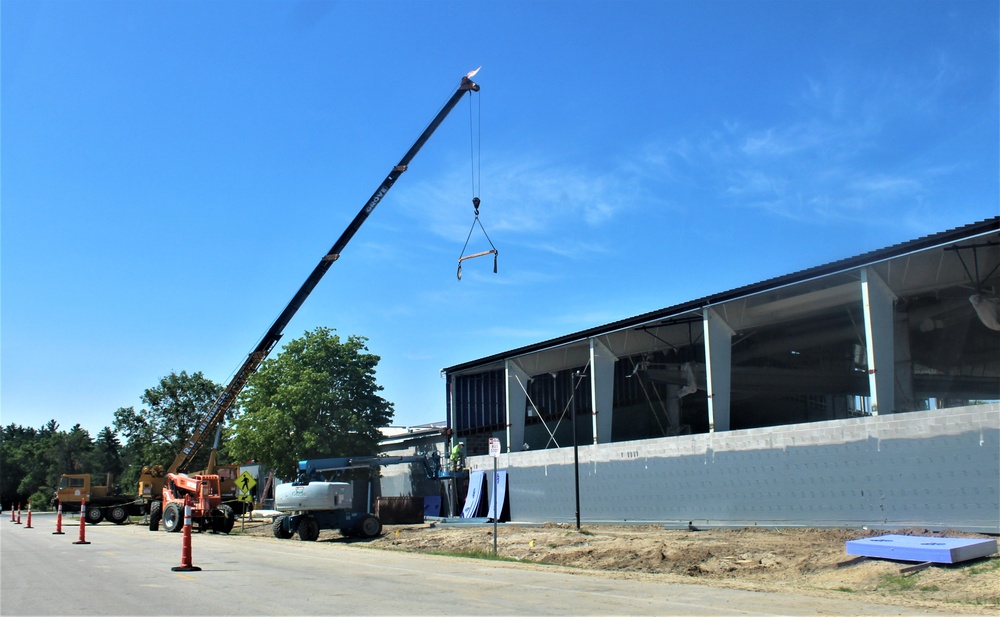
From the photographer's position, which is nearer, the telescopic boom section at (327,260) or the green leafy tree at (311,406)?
the telescopic boom section at (327,260)

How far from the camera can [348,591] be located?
39.6 ft

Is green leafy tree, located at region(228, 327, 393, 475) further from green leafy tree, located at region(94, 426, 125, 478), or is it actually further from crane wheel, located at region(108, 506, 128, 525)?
green leafy tree, located at region(94, 426, 125, 478)

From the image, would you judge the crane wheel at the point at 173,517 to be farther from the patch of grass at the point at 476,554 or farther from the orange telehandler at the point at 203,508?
the patch of grass at the point at 476,554

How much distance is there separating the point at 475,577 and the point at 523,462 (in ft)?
67.6

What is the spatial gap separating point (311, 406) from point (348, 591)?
118 feet

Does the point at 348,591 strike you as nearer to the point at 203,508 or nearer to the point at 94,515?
the point at 203,508

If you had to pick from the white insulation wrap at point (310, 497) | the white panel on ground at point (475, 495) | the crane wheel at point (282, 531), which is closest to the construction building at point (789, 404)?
the white panel on ground at point (475, 495)

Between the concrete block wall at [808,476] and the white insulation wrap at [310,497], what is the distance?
32.1ft

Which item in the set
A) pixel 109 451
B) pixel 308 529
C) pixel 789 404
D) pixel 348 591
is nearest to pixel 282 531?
pixel 308 529

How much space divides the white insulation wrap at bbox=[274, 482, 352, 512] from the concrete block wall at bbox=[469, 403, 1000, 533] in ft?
32.1

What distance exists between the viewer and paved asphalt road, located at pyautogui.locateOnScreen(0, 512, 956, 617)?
10.1m

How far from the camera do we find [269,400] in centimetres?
4838

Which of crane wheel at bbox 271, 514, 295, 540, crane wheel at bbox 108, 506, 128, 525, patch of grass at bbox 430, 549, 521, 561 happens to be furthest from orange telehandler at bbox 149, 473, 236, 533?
patch of grass at bbox 430, 549, 521, 561

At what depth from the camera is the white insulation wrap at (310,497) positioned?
27.4 metres
